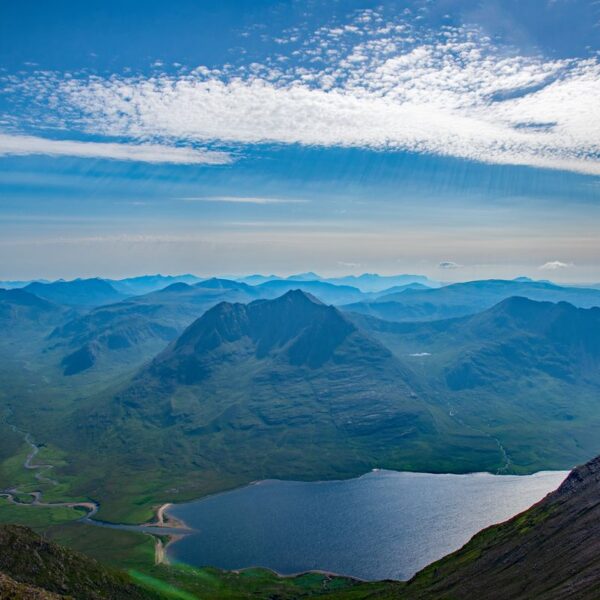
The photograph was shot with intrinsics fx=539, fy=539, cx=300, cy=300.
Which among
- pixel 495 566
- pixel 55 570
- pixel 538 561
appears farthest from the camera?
pixel 495 566

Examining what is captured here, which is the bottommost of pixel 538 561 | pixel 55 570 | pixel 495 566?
pixel 55 570

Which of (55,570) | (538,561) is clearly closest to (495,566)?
(538,561)

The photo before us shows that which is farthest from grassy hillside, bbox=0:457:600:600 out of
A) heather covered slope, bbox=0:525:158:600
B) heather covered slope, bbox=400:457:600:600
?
heather covered slope, bbox=0:525:158:600

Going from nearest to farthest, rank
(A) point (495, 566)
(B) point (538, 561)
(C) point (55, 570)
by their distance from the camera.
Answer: (B) point (538, 561) → (C) point (55, 570) → (A) point (495, 566)

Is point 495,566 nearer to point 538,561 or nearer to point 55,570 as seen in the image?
point 538,561

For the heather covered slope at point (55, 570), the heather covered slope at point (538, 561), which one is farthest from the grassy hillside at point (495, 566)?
the heather covered slope at point (55, 570)

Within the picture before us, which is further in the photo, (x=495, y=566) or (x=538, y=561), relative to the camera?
(x=495, y=566)

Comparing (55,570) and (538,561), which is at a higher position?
(538,561)

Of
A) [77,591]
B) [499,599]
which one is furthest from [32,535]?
[499,599]

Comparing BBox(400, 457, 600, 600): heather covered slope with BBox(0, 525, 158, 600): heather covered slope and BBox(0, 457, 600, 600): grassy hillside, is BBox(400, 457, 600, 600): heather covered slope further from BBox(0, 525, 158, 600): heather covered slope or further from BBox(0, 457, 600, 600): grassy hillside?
BBox(0, 525, 158, 600): heather covered slope
